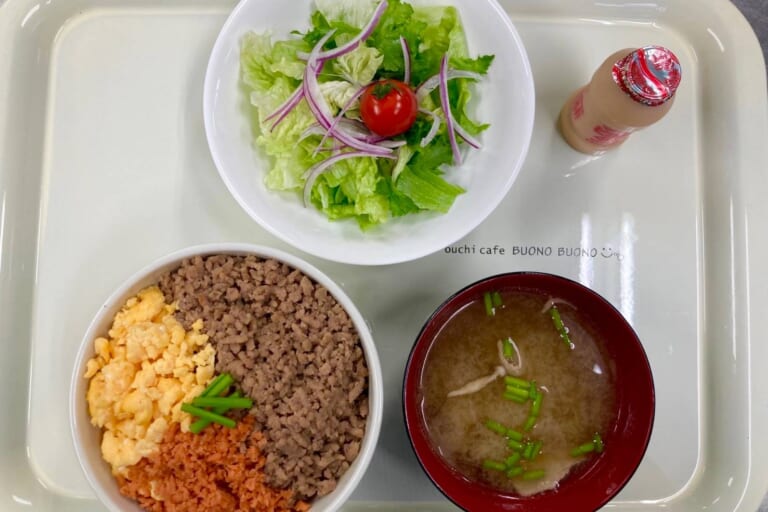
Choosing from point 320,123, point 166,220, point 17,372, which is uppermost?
point 320,123

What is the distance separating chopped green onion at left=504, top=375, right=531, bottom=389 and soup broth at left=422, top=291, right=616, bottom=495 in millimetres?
13

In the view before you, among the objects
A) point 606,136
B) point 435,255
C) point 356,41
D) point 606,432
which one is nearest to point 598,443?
point 606,432

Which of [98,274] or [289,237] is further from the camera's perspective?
[98,274]

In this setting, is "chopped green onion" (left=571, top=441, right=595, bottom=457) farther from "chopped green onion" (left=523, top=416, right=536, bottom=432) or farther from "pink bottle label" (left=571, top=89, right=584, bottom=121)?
"pink bottle label" (left=571, top=89, right=584, bottom=121)

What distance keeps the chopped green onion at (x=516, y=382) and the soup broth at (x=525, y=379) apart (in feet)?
0.04

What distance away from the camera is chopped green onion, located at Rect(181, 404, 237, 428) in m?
1.41

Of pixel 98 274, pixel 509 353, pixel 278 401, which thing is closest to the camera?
pixel 278 401

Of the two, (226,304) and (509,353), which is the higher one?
(226,304)

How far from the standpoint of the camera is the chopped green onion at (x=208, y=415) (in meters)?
1.41

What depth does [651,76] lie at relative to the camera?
1.44 m

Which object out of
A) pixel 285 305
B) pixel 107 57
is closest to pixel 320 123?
pixel 285 305

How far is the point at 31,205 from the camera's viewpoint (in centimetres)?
177

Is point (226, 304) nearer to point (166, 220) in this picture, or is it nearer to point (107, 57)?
point (166, 220)

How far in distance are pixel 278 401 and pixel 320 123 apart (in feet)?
2.32
